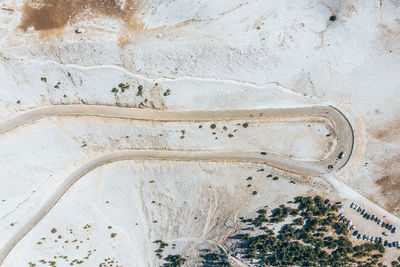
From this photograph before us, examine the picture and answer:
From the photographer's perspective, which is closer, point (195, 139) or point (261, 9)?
point (261, 9)

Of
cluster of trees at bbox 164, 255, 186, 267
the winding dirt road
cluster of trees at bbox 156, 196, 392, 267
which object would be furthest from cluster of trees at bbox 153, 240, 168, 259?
the winding dirt road

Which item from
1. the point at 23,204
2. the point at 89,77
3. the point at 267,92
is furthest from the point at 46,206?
the point at 267,92

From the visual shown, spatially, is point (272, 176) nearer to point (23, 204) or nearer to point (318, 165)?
point (318, 165)

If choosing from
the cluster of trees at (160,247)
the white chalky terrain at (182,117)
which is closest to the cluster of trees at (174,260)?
the cluster of trees at (160,247)

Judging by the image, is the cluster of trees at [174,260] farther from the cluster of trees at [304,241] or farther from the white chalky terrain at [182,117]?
the cluster of trees at [304,241]

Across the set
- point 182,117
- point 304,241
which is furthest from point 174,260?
point 182,117

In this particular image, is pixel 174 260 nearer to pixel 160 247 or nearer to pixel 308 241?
pixel 160 247

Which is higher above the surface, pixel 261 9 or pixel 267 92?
pixel 261 9
